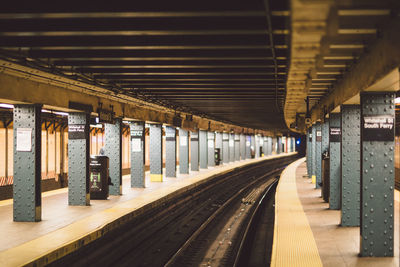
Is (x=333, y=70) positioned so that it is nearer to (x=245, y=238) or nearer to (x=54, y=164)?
(x=245, y=238)

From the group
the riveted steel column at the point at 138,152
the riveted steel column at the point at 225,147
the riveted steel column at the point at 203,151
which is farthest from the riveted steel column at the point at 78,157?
the riveted steel column at the point at 225,147

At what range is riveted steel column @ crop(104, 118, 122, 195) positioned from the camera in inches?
579

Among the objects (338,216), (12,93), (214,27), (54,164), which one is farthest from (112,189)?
(214,27)

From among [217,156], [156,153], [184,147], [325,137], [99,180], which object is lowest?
[99,180]

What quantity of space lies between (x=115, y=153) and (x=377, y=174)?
10.0 meters

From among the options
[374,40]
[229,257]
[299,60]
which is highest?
[374,40]

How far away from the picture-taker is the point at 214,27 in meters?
5.53

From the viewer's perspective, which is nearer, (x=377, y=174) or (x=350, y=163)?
(x=377, y=174)

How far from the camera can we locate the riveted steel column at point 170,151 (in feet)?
73.3

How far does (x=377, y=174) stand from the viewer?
6.29 meters

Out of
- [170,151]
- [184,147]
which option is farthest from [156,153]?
[184,147]

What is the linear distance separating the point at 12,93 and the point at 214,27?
5.01m

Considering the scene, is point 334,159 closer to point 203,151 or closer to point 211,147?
point 203,151

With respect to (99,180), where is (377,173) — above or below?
above
